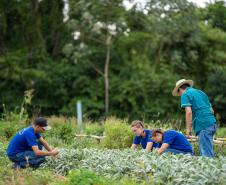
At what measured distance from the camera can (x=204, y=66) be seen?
3391cm

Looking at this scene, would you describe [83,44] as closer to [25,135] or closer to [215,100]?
[215,100]

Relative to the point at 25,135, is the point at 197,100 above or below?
above

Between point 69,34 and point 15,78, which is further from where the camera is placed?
point 69,34

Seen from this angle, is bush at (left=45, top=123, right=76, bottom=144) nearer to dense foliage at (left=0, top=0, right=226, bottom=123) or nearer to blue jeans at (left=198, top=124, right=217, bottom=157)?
blue jeans at (left=198, top=124, right=217, bottom=157)

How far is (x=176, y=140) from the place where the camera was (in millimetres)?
8836

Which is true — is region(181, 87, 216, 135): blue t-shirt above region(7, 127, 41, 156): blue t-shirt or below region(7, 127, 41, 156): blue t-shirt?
above

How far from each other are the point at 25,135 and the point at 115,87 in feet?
79.1

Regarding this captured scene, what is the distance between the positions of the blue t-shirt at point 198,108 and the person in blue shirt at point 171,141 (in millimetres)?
345

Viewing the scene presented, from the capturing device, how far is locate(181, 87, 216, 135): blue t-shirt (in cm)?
888

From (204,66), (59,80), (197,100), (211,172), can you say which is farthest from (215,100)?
(211,172)

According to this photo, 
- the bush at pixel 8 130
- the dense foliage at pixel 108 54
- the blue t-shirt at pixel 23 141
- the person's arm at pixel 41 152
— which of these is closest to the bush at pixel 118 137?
the blue t-shirt at pixel 23 141

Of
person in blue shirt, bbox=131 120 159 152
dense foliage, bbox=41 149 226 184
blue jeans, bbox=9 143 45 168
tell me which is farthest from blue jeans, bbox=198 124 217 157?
blue jeans, bbox=9 143 45 168

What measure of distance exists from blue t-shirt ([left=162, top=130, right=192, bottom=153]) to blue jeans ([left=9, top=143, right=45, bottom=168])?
2.21m

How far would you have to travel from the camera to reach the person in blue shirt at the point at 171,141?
8680 mm
